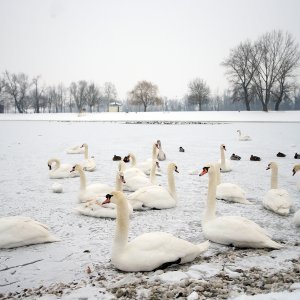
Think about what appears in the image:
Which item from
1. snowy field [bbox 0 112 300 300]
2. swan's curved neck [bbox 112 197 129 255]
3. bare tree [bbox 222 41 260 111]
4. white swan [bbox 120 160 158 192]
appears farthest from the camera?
bare tree [bbox 222 41 260 111]

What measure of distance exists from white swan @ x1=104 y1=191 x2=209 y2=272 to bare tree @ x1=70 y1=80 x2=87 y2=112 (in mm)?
83369

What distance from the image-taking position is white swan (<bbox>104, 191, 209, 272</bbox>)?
11.5 ft

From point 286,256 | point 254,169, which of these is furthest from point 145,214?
Result: point 254,169

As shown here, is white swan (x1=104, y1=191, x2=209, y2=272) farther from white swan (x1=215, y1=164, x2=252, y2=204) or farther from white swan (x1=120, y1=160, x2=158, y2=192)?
white swan (x1=120, y1=160, x2=158, y2=192)

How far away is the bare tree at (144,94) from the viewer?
249ft

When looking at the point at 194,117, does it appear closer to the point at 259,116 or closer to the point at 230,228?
the point at 259,116

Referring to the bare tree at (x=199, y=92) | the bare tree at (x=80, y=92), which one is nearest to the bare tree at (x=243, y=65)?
the bare tree at (x=199, y=92)

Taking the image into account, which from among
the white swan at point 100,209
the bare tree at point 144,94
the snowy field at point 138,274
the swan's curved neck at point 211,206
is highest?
the bare tree at point 144,94

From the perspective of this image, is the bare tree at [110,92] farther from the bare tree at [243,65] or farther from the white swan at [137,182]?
the white swan at [137,182]

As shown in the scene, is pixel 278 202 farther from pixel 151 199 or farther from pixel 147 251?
pixel 147 251

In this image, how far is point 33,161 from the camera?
38.2ft

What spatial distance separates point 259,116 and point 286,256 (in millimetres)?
44936

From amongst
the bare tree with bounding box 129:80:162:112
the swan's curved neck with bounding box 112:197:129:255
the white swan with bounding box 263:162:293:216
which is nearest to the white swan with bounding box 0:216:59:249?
the swan's curved neck with bounding box 112:197:129:255

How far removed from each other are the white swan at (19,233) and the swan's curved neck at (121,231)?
1158mm
